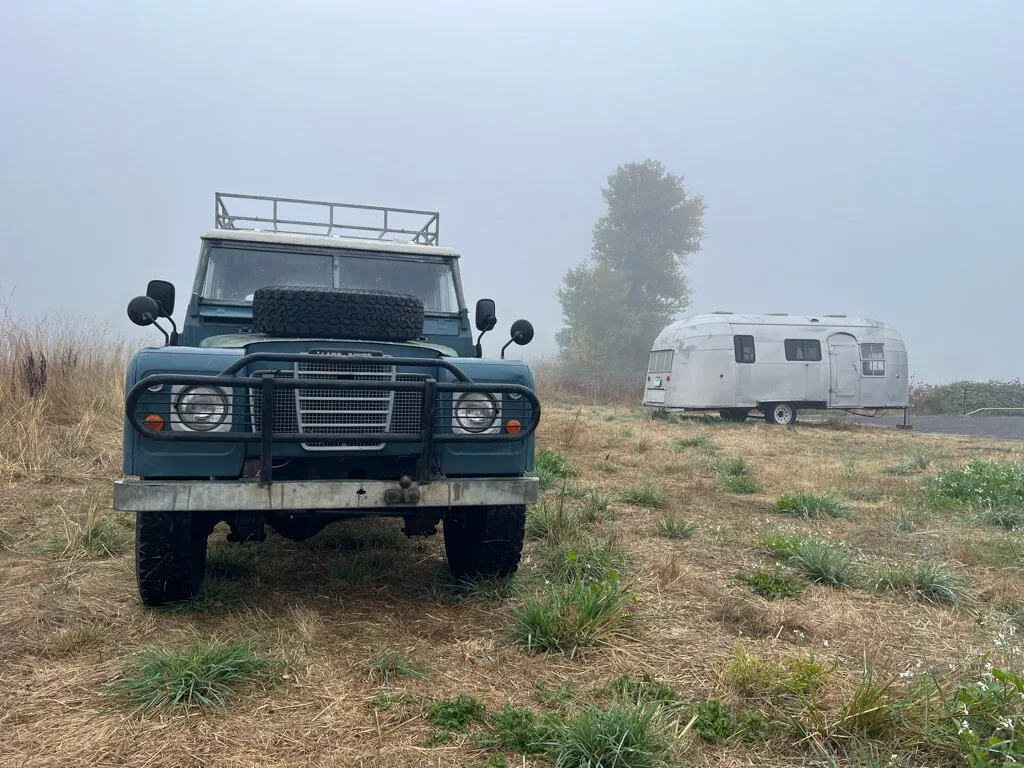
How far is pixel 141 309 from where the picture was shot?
4.63 meters

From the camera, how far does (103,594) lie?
4.18 meters

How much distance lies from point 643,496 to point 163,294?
4433mm

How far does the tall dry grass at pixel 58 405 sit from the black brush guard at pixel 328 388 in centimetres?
510

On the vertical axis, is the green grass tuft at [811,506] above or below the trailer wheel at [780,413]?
below

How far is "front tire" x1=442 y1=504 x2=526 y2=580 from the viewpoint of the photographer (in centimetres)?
411

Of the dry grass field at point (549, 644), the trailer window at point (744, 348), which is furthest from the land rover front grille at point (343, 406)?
the trailer window at point (744, 348)

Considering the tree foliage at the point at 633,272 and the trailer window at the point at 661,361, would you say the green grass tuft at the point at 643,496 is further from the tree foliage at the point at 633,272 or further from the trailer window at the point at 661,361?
the tree foliage at the point at 633,272

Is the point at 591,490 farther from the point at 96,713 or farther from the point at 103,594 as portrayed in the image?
the point at 96,713

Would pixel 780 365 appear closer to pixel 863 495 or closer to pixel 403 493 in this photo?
pixel 863 495

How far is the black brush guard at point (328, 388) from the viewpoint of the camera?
10.8 feet

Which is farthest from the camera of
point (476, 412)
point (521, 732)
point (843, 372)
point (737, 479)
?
point (843, 372)

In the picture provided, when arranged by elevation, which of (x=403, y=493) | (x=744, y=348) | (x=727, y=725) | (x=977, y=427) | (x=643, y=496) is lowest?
(x=727, y=725)

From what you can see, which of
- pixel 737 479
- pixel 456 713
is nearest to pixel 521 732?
pixel 456 713

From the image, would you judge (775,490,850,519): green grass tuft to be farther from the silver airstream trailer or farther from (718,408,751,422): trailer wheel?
(718,408,751,422): trailer wheel
